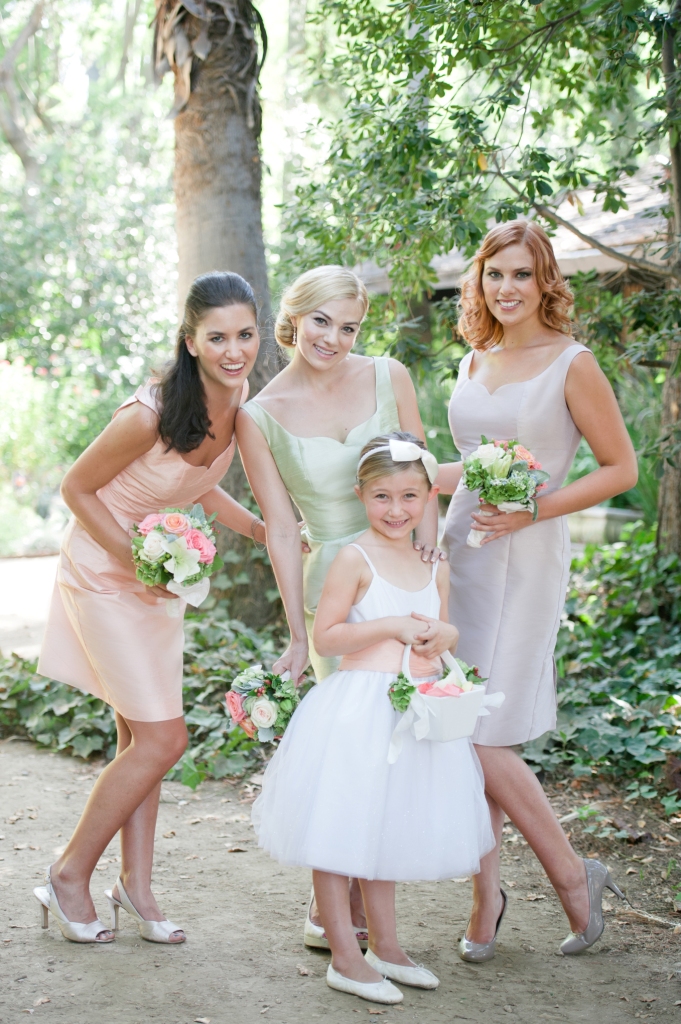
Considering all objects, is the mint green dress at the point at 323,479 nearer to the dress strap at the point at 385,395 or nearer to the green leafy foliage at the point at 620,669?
the dress strap at the point at 385,395

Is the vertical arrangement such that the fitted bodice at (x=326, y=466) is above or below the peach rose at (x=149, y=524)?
above

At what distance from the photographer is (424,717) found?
2770 mm

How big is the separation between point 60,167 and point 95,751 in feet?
53.9

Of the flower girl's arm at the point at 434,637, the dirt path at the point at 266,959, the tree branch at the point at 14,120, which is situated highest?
the tree branch at the point at 14,120

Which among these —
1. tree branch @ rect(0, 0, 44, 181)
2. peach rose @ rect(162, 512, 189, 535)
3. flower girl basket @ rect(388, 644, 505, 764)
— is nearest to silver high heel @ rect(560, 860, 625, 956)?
flower girl basket @ rect(388, 644, 505, 764)

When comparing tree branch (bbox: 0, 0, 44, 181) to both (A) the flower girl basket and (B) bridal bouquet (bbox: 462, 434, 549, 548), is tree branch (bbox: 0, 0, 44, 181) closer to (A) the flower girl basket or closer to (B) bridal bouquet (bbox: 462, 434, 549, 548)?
(B) bridal bouquet (bbox: 462, 434, 549, 548)

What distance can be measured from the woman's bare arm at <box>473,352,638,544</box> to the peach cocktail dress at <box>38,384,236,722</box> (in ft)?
3.47

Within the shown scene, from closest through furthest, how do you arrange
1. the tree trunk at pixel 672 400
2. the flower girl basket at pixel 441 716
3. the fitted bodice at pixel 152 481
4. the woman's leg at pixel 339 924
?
the flower girl basket at pixel 441 716, the woman's leg at pixel 339 924, the fitted bodice at pixel 152 481, the tree trunk at pixel 672 400

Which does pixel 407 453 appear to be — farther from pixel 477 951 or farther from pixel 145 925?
pixel 145 925

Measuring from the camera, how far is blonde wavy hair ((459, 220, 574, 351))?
320 cm

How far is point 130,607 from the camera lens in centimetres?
326

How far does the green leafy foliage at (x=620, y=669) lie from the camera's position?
486cm

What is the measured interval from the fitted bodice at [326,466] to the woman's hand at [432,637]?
0.45 meters

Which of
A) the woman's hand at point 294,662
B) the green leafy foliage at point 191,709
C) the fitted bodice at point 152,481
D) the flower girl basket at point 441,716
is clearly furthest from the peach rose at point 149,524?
the green leafy foliage at point 191,709
